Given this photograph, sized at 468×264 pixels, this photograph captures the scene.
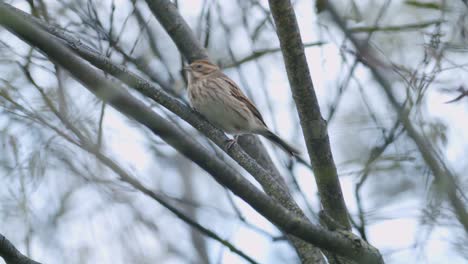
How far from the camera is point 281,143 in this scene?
7.86 metres

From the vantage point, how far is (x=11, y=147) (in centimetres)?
547

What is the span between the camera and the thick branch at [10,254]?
4.09 metres

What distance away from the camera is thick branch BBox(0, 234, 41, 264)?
409 cm

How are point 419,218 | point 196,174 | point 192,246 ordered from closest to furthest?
point 419,218
point 192,246
point 196,174

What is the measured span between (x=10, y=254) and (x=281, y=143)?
4297 millimetres

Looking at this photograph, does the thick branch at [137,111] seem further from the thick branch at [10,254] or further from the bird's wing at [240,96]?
the bird's wing at [240,96]

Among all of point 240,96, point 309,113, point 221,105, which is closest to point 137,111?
point 309,113

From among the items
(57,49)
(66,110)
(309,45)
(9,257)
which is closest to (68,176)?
(66,110)

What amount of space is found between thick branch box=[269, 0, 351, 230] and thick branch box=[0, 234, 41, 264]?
81.1 inches

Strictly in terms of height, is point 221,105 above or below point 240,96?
below

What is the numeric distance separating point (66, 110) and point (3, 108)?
59 centimetres

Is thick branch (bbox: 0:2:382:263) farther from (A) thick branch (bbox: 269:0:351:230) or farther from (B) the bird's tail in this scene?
(B) the bird's tail

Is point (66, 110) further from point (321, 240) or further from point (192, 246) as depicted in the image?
point (192, 246)

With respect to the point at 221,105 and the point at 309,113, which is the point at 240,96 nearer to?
the point at 221,105
